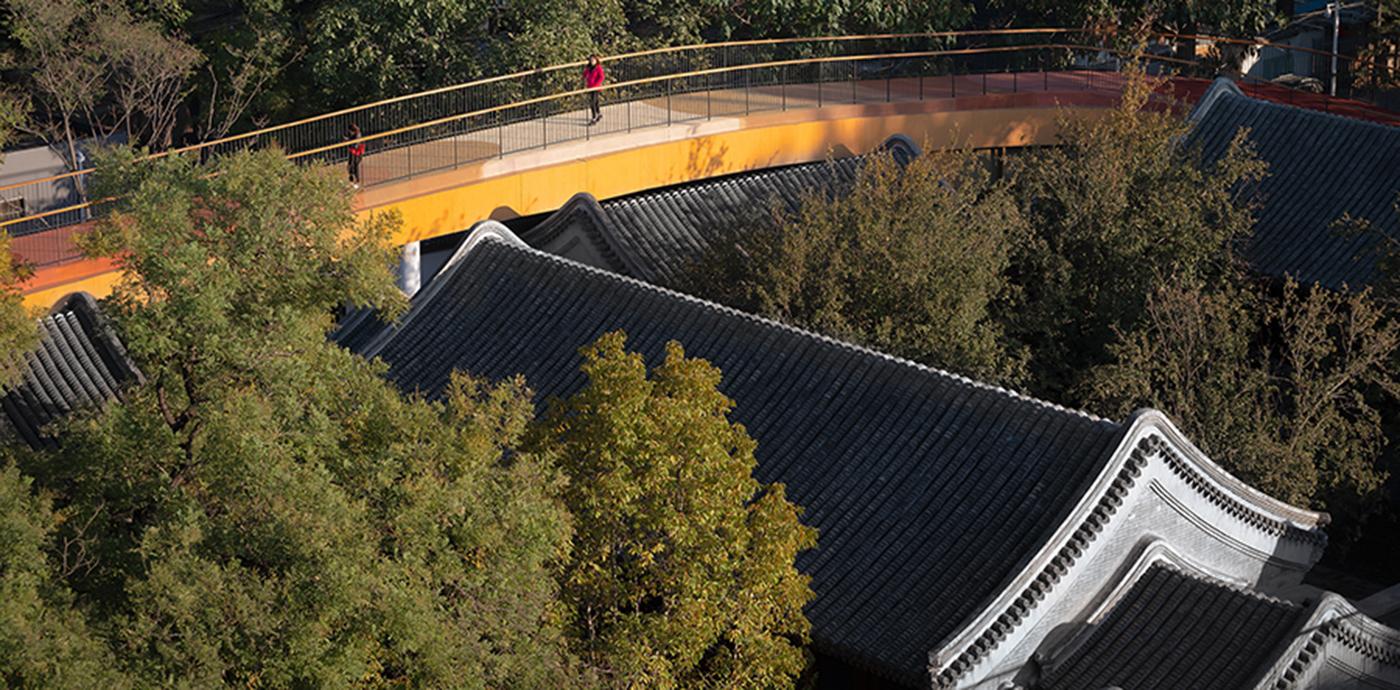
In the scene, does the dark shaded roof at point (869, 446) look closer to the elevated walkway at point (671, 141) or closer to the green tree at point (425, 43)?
the elevated walkway at point (671, 141)

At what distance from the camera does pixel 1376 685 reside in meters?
18.6

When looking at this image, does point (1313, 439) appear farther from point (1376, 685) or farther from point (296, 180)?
point (296, 180)

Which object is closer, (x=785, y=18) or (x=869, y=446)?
(x=869, y=446)

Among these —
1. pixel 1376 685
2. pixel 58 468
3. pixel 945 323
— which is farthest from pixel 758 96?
pixel 58 468

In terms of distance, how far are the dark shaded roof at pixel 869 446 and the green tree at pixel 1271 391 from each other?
14.4 ft

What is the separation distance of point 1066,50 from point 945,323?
15926 millimetres

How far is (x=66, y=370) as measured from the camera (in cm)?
2472

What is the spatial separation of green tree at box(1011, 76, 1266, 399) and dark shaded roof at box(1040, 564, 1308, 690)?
7057 mm

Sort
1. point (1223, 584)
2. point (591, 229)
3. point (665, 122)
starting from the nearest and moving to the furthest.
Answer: point (1223, 584), point (591, 229), point (665, 122)

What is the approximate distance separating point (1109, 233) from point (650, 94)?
10662 mm

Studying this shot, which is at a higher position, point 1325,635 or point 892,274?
point 892,274

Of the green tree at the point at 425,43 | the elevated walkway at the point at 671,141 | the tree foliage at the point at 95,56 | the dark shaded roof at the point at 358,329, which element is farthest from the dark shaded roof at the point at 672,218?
Answer: the tree foliage at the point at 95,56

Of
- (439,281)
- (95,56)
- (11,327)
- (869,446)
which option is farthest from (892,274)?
(95,56)

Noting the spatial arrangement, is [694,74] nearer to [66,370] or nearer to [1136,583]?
[66,370]
